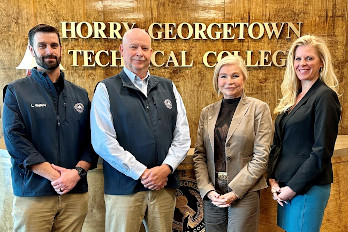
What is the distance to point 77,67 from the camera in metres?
3.88

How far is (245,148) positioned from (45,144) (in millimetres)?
1225

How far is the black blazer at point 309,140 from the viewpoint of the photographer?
6.03 ft

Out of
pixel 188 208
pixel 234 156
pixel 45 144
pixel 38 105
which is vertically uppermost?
pixel 38 105

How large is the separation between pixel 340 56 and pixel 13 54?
3.81 m

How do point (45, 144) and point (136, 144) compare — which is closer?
point (45, 144)

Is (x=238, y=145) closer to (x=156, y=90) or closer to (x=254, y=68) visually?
(x=156, y=90)

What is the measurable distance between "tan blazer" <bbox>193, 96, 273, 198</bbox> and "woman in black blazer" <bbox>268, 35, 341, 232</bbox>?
0.09 m

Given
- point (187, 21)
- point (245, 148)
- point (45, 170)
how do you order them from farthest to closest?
point (187, 21) < point (245, 148) < point (45, 170)

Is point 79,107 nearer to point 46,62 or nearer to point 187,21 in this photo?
point 46,62

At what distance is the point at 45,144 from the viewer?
198cm

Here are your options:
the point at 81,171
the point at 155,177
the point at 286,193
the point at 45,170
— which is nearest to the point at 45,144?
the point at 45,170

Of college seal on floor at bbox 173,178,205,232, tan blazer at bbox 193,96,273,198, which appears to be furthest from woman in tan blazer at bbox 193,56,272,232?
college seal on floor at bbox 173,178,205,232

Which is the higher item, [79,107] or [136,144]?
[79,107]

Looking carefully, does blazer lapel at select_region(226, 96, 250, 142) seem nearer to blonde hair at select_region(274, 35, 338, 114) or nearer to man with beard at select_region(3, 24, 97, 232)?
blonde hair at select_region(274, 35, 338, 114)
